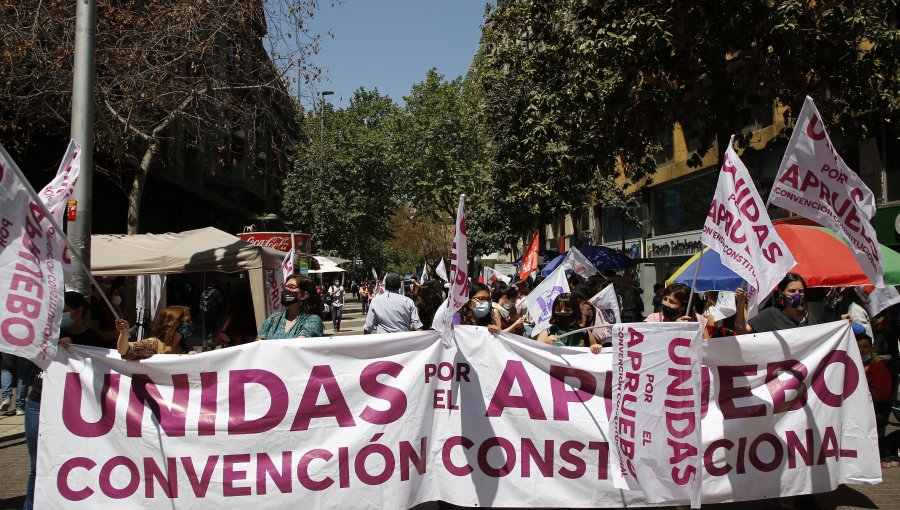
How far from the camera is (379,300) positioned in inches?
385

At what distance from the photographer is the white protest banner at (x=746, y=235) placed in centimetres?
513

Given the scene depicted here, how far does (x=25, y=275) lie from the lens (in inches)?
181

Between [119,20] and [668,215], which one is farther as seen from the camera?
[668,215]

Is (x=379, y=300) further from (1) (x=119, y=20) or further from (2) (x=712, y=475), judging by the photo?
(1) (x=119, y=20)

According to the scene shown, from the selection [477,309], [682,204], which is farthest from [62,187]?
[682,204]

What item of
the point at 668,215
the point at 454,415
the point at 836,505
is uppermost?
the point at 668,215

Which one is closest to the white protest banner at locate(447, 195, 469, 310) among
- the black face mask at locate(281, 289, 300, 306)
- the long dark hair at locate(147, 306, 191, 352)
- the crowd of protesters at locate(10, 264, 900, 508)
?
the crowd of protesters at locate(10, 264, 900, 508)

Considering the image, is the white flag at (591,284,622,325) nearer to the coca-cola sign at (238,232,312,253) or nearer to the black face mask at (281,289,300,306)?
the black face mask at (281,289,300,306)

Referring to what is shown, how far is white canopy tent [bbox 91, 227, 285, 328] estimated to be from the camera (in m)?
11.0

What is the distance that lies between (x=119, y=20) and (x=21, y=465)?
346 inches

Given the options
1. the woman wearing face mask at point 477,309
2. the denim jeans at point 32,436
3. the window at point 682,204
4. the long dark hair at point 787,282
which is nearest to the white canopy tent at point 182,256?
the woman wearing face mask at point 477,309

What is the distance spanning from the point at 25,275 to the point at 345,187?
40646 mm

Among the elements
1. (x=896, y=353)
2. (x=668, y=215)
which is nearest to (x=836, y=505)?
→ (x=896, y=353)

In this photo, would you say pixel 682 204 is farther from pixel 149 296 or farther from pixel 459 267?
pixel 459 267
